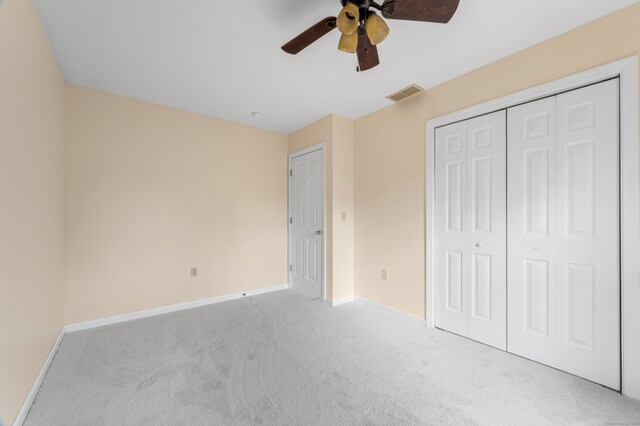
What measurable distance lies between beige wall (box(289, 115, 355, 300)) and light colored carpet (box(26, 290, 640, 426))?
2.60 feet

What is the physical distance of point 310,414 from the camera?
1576 mm

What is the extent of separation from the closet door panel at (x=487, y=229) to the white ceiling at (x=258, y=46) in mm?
641

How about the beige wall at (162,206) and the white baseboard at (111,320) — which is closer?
the white baseboard at (111,320)

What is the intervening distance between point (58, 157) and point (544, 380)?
428 cm

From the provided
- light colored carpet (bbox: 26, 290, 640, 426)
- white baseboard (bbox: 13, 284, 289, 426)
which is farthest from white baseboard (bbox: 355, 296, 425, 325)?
white baseboard (bbox: 13, 284, 289, 426)

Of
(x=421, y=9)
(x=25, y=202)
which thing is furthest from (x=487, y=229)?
(x=25, y=202)

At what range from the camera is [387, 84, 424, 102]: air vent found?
106 inches

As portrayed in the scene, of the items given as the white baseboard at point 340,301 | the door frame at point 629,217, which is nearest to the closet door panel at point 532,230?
the door frame at point 629,217

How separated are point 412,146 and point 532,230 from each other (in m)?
1.36

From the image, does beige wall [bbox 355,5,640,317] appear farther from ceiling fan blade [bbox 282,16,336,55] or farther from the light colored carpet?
ceiling fan blade [bbox 282,16,336,55]

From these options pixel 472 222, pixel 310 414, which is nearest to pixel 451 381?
pixel 310 414

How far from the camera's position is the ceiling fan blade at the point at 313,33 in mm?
1463

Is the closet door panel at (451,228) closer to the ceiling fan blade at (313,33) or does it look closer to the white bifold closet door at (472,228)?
the white bifold closet door at (472,228)

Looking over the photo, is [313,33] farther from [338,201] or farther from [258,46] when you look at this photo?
[338,201]
